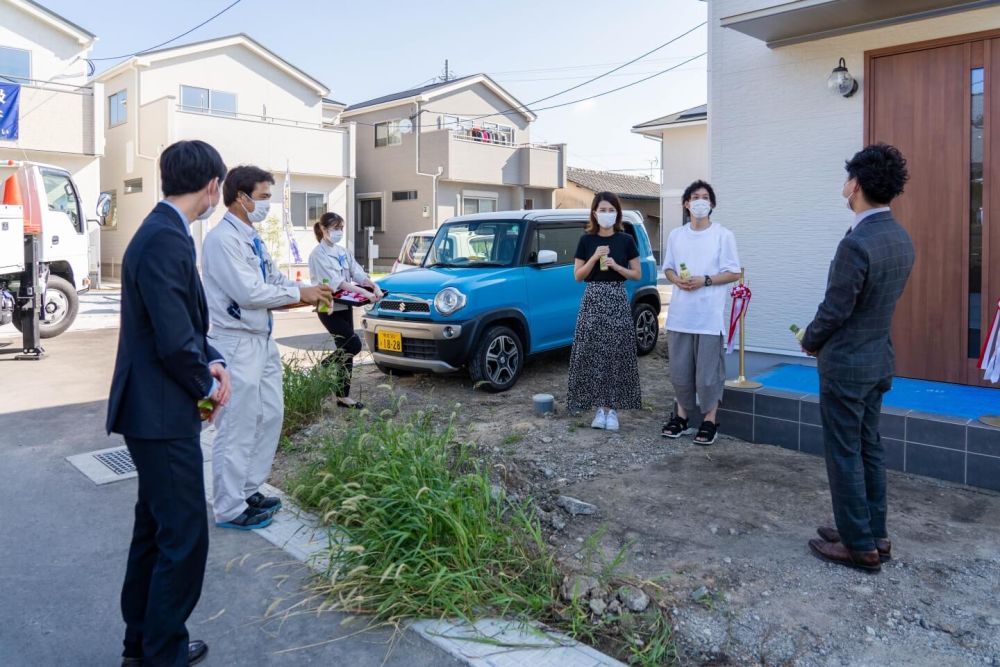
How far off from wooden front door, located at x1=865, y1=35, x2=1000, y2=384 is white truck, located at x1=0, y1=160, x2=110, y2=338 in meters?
10.2

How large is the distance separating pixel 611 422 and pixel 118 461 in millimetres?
3652

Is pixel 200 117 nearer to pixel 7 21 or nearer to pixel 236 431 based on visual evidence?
pixel 7 21

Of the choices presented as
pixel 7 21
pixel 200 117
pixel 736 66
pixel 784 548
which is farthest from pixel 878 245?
pixel 7 21

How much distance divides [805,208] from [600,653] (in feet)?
16.7

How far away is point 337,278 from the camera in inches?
273

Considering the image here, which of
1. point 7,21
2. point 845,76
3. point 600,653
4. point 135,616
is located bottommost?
point 600,653

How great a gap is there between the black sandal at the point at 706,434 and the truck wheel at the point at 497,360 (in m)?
2.44

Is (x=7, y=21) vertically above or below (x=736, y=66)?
above

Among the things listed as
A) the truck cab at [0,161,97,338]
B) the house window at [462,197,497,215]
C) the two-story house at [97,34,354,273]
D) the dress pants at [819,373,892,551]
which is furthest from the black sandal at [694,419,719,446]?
the house window at [462,197,497,215]

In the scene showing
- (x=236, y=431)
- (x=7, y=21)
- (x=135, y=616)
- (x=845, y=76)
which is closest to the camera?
(x=135, y=616)

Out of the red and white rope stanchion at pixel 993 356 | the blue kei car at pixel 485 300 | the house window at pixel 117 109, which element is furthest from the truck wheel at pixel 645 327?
the house window at pixel 117 109

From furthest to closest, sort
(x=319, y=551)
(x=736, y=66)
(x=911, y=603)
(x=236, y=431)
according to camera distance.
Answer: (x=736, y=66) < (x=236, y=431) < (x=319, y=551) < (x=911, y=603)

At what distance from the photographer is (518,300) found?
8.12 metres

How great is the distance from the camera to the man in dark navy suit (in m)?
2.61
